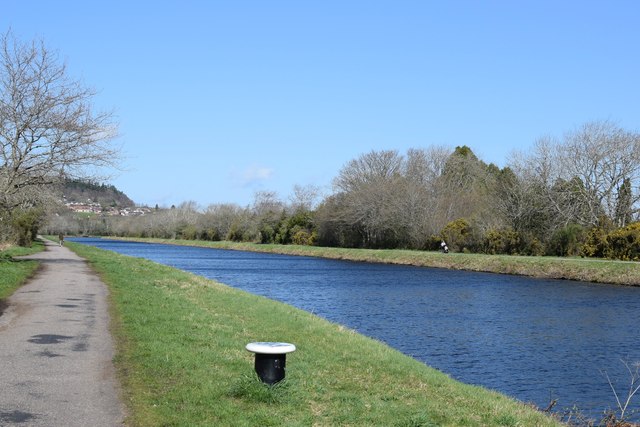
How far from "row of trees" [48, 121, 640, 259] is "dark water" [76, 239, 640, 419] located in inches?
611

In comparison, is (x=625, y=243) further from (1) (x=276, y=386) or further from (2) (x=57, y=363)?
(2) (x=57, y=363)

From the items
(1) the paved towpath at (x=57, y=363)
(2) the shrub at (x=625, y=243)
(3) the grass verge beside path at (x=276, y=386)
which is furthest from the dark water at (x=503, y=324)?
(1) the paved towpath at (x=57, y=363)

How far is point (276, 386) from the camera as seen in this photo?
30.4ft

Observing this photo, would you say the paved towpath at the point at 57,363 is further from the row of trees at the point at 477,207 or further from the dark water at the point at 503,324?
the row of trees at the point at 477,207

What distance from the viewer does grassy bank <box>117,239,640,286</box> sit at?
1715 inches

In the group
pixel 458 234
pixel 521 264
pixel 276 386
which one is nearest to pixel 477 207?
pixel 458 234

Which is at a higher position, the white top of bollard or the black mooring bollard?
the white top of bollard

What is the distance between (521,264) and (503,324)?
27.8 m

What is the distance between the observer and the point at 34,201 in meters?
31.0

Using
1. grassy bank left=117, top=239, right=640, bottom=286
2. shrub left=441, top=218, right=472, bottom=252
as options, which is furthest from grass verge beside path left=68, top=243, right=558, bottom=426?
shrub left=441, top=218, right=472, bottom=252

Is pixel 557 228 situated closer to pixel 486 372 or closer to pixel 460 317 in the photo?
pixel 460 317

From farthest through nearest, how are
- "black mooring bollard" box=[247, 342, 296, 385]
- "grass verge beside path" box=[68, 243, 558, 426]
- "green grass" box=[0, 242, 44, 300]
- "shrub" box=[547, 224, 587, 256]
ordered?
"shrub" box=[547, 224, 587, 256] < "green grass" box=[0, 242, 44, 300] < "black mooring bollard" box=[247, 342, 296, 385] < "grass verge beside path" box=[68, 243, 558, 426]

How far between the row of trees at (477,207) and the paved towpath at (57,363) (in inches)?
1719

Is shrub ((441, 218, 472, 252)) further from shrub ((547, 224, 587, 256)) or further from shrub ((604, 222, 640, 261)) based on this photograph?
shrub ((604, 222, 640, 261))
